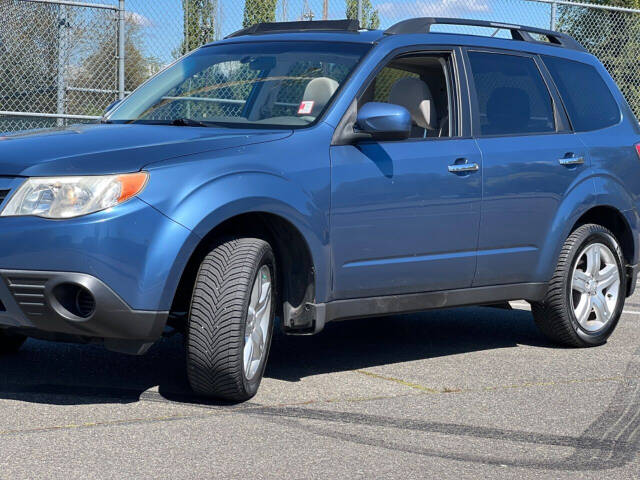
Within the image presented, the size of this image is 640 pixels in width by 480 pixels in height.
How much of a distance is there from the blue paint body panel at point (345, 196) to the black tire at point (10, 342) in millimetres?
1243

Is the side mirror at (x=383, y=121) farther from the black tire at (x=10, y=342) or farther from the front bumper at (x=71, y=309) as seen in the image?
the black tire at (x=10, y=342)

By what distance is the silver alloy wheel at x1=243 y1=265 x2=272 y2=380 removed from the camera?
530 cm

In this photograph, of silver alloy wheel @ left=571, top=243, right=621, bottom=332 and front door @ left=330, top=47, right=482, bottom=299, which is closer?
front door @ left=330, top=47, right=482, bottom=299

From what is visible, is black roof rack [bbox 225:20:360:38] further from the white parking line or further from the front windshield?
the white parking line

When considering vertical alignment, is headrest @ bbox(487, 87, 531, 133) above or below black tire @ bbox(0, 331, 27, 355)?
above

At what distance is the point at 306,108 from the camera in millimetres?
5844

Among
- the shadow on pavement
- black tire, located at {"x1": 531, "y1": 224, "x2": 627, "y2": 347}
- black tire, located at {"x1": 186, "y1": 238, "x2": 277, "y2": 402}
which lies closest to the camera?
black tire, located at {"x1": 186, "y1": 238, "x2": 277, "y2": 402}

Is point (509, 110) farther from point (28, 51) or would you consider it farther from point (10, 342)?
point (28, 51)

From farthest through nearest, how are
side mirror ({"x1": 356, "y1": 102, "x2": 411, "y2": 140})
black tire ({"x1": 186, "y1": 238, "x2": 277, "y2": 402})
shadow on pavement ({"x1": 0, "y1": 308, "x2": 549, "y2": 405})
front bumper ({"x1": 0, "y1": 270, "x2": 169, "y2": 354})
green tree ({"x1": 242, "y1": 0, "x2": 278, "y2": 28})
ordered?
1. green tree ({"x1": 242, "y1": 0, "x2": 278, "y2": 28})
2. side mirror ({"x1": 356, "y1": 102, "x2": 411, "y2": 140})
3. shadow on pavement ({"x1": 0, "y1": 308, "x2": 549, "y2": 405})
4. black tire ({"x1": 186, "y1": 238, "x2": 277, "y2": 402})
5. front bumper ({"x1": 0, "y1": 270, "x2": 169, "y2": 354})

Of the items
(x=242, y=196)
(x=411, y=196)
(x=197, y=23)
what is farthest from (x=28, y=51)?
(x=242, y=196)

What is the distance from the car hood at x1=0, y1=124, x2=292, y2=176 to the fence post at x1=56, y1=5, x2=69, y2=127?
24.9ft

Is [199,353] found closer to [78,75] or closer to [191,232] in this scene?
[191,232]

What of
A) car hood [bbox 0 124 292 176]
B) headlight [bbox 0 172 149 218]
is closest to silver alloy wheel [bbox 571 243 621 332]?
car hood [bbox 0 124 292 176]

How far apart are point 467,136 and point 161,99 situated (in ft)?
5.60
